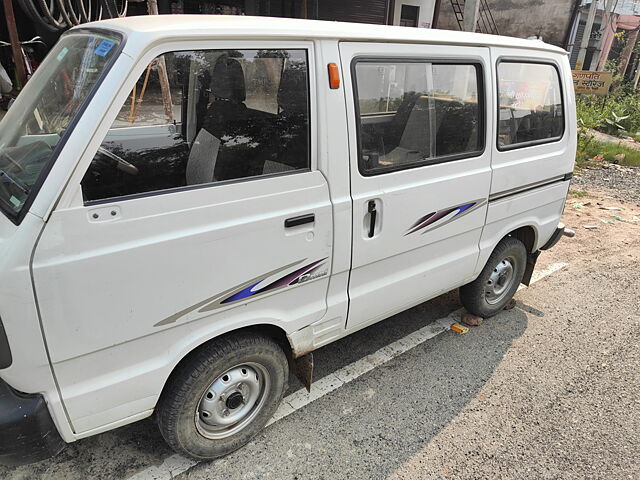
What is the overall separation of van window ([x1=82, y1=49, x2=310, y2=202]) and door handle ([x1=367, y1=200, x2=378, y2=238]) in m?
0.43

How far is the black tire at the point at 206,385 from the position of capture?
2121mm

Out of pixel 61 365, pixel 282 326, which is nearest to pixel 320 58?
pixel 282 326

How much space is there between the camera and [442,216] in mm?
2828

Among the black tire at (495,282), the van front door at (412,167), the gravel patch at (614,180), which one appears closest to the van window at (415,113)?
the van front door at (412,167)

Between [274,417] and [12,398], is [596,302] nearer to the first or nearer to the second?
[274,417]

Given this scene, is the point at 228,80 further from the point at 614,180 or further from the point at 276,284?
the point at 614,180

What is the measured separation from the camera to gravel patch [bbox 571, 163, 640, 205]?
7.47 meters

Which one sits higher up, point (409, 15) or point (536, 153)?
point (409, 15)

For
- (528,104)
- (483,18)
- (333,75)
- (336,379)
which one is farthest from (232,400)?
(483,18)

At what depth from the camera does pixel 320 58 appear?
213 centimetres

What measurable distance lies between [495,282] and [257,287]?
7.60 ft

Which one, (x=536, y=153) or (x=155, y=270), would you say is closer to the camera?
(x=155, y=270)

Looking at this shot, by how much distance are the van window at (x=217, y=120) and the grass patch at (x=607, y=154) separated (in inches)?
343

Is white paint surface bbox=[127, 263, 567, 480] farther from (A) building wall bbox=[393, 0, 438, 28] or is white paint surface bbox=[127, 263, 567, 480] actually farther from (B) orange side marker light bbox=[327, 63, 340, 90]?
(A) building wall bbox=[393, 0, 438, 28]
